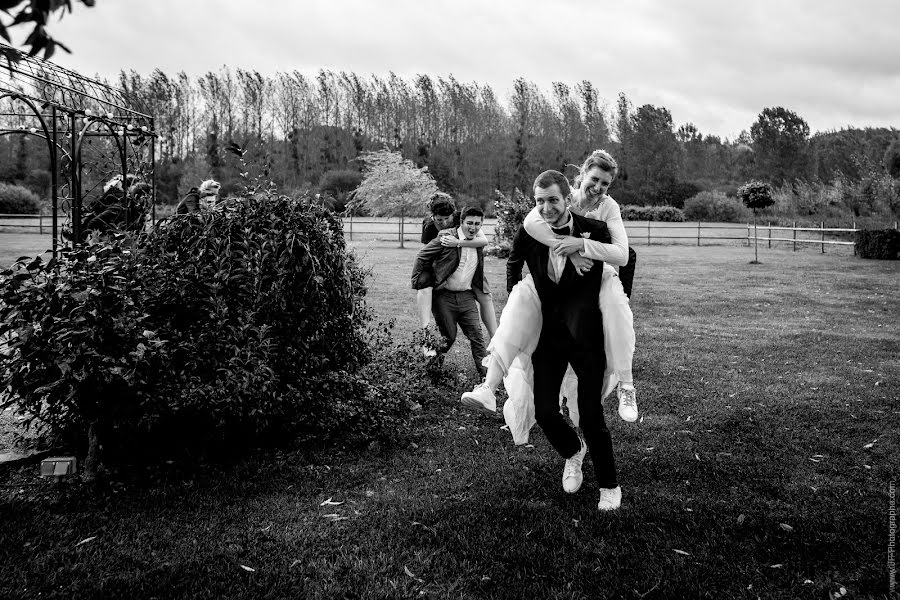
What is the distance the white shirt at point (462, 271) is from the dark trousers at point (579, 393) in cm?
255

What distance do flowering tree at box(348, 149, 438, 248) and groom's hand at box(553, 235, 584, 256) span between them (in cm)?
Result: 3170

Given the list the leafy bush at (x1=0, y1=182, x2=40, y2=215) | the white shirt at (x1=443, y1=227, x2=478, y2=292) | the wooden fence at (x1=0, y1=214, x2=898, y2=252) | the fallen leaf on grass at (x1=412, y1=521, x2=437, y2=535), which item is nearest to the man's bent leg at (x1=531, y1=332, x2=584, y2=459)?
the fallen leaf on grass at (x1=412, y1=521, x2=437, y2=535)

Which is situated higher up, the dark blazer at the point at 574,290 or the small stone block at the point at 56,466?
the dark blazer at the point at 574,290

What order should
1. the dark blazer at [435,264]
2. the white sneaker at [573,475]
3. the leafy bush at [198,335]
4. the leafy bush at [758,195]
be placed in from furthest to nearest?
1. the leafy bush at [758,195]
2. the dark blazer at [435,264]
3. the white sneaker at [573,475]
4. the leafy bush at [198,335]

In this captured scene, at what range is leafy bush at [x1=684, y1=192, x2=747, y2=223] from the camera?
155ft

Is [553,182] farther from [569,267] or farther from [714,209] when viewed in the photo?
[714,209]

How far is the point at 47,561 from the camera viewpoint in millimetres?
3434

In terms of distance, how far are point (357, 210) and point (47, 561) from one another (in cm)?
3872

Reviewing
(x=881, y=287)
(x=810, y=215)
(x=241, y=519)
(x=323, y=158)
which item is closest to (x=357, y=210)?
(x=323, y=158)

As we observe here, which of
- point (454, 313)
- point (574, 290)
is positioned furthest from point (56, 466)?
point (454, 313)

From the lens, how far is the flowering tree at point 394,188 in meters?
35.9

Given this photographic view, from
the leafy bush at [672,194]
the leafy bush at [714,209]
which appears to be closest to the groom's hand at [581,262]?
the leafy bush at [714,209]

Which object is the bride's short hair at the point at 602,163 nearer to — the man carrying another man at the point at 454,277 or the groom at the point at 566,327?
the groom at the point at 566,327

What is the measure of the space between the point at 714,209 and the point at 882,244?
2556 centimetres
